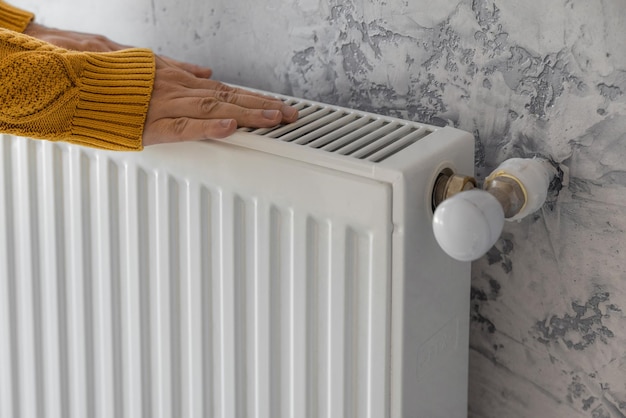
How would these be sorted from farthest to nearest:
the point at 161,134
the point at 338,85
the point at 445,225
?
the point at 338,85 < the point at 161,134 < the point at 445,225

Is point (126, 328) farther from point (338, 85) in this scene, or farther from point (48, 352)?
point (338, 85)

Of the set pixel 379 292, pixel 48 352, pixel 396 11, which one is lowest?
pixel 48 352

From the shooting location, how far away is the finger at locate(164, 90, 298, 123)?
24.9 inches

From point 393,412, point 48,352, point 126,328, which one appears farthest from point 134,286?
point 393,412

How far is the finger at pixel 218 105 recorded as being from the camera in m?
0.63

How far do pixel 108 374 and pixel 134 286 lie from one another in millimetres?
99

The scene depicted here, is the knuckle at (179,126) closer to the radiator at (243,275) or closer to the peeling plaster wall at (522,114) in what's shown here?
the radiator at (243,275)

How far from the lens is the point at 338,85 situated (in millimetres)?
732

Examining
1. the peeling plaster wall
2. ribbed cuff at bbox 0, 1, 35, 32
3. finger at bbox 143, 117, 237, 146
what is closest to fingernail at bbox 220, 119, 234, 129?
finger at bbox 143, 117, 237, 146

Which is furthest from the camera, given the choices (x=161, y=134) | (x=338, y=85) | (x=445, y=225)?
(x=338, y=85)

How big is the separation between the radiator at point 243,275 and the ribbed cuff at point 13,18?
0.11 meters

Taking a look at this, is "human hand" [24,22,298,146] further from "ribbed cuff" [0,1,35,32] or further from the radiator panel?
"ribbed cuff" [0,1,35,32]

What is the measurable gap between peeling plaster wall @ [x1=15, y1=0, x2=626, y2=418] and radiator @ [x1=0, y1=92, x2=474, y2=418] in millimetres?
49

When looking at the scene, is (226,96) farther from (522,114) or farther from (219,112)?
(522,114)
